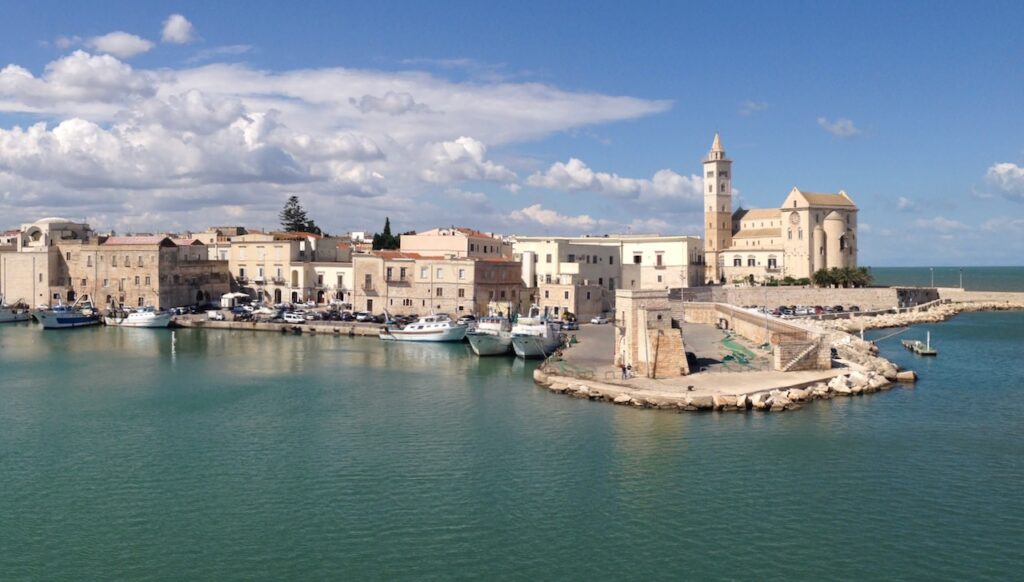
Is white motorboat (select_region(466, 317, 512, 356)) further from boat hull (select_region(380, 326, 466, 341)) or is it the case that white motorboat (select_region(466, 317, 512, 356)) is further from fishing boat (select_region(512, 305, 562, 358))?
boat hull (select_region(380, 326, 466, 341))

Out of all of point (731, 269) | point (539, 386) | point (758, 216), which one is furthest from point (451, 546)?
point (758, 216)

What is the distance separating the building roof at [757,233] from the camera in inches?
2621

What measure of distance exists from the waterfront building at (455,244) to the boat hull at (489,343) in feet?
48.7

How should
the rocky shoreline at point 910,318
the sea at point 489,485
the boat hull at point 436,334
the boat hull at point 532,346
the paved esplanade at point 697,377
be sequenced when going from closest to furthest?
the sea at point 489,485
the paved esplanade at point 697,377
the boat hull at point 532,346
the boat hull at point 436,334
the rocky shoreline at point 910,318

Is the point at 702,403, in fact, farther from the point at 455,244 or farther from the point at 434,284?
the point at 455,244

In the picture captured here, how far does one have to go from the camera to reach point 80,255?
54.8 metres

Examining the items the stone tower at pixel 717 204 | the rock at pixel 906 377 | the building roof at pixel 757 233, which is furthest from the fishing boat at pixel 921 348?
the stone tower at pixel 717 204

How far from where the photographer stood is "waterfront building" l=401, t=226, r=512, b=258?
50531 millimetres

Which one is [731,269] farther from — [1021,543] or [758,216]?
[1021,543]

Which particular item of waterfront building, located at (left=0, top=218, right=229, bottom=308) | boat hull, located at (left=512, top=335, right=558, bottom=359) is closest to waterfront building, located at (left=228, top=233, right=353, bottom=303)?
waterfront building, located at (left=0, top=218, right=229, bottom=308)

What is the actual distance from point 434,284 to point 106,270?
22424mm

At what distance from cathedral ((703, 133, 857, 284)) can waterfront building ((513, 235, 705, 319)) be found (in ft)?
17.3

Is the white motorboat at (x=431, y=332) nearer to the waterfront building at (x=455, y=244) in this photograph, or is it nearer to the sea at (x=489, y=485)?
the waterfront building at (x=455, y=244)

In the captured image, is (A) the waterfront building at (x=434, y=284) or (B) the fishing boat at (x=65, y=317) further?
(B) the fishing boat at (x=65, y=317)
